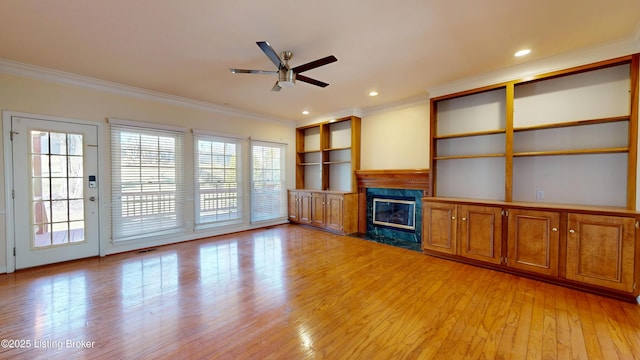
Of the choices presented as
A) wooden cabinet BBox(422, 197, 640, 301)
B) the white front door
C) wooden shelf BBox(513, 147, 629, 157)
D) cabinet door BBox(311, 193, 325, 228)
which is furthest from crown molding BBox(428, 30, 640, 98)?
the white front door

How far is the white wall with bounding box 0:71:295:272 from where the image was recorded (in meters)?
3.40

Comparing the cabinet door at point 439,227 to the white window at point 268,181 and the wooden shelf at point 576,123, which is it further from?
the white window at point 268,181

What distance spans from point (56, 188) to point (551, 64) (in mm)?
6881

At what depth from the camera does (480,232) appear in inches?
140

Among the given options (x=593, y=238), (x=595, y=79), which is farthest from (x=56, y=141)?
(x=595, y=79)

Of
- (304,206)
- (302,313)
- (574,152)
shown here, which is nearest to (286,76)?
(302,313)

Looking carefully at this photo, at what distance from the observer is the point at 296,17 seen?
2385 millimetres

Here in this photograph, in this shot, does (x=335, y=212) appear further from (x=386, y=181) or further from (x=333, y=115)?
(x=333, y=115)

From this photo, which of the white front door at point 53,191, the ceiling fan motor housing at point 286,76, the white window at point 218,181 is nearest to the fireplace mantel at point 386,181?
the white window at point 218,181

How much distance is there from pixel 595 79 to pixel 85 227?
23.8 ft

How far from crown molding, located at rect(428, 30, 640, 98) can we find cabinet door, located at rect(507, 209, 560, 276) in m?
1.81

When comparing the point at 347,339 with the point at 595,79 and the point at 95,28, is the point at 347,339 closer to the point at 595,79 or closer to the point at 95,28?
the point at 95,28

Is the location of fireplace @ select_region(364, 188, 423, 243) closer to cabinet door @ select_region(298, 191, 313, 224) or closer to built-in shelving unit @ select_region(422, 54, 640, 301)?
built-in shelving unit @ select_region(422, 54, 640, 301)

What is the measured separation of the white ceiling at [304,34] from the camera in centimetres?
225
